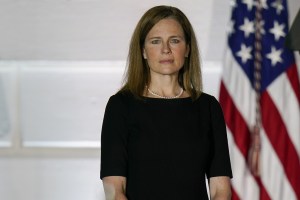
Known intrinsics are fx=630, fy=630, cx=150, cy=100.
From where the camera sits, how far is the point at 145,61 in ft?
6.49

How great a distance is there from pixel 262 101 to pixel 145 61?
1137 millimetres

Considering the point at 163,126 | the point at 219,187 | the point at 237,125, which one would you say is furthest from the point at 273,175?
the point at 163,126

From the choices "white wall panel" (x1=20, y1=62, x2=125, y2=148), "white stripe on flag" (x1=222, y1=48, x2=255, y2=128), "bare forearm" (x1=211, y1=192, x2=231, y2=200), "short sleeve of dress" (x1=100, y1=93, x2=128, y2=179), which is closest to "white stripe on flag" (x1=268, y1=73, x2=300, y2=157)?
"white stripe on flag" (x1=222, y1=48, x2=255, y2=128)

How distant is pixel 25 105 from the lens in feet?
10.9

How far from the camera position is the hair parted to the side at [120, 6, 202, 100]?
1.94 meters

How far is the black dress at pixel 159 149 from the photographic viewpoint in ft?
6.02

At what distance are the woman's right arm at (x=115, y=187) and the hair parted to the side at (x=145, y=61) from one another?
268 millimetres

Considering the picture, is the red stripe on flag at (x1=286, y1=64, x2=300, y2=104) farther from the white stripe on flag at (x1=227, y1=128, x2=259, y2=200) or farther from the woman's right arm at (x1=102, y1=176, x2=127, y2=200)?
the woman's right arm at (x1=102, y1=176, x2=127, y2=200)

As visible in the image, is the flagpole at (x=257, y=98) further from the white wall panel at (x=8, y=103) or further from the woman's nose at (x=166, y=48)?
the white wall panel at (x=8, y=103)

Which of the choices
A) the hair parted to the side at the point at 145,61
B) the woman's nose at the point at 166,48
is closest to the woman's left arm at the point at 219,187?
the hair parted to the side at the point at 145,61

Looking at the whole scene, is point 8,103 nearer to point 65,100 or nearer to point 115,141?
point 65,100

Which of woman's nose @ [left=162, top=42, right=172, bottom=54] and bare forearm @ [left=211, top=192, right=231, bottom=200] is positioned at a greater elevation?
woman's nose @ [left=162, top=42, right=172, bottom=54]

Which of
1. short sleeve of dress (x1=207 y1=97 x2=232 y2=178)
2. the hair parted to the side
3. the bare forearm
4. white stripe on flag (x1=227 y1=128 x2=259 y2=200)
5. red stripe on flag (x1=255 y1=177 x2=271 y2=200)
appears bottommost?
red stripe on flag (x1=255 y1=177 x2=271 y2=200)

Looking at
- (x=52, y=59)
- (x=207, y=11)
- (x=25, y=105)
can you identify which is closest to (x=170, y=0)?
(x=207, y=11)
